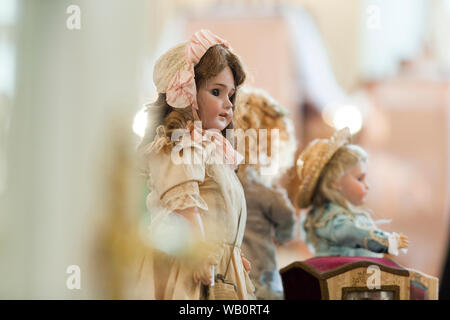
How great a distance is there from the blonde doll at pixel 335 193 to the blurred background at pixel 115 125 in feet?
0.07

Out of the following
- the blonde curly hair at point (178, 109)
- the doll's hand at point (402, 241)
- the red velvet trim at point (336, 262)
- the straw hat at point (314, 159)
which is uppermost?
the blonde curly hair at point (178, 109)

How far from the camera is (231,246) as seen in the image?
550mm

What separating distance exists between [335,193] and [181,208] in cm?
22

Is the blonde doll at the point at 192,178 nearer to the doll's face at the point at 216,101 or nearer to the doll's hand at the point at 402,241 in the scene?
the doll's face at the point at 216,101

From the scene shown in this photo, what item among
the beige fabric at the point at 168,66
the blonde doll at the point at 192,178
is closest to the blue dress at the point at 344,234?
the blonde doll at the point at 192,178

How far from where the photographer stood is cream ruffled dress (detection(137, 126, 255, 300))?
524mm

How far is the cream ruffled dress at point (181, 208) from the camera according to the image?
524 mm

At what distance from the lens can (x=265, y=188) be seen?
686mm

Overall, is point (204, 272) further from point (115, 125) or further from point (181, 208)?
point (115, 125)

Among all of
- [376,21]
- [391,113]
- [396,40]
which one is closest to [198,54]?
[376,21]

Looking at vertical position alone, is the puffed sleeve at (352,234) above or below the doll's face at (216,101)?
below

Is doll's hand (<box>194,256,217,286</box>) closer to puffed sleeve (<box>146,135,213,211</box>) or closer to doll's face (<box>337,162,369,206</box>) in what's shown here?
puffed sleeve (<box>146,135,213,211</box>)

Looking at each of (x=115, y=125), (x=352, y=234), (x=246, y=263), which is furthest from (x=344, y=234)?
(x=115, y=125)
